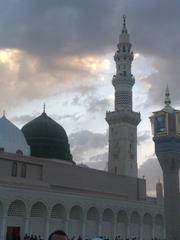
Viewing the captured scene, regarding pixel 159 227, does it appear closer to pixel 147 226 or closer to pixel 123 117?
pixel 147 226

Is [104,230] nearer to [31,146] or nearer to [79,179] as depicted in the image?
[79,179]

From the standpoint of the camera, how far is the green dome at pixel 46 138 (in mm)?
36625

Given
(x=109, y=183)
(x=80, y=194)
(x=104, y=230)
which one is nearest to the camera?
(x=80, y=194)

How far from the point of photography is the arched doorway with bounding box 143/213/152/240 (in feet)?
129

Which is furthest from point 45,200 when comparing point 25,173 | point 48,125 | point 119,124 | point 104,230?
point 119,124

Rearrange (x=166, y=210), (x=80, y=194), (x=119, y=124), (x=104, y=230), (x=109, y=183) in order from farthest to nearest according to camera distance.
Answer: (x=119, y=124) < (x=109, y=183) < (x=104, y=230) < (x=80, y=194) < (x=166, y=210)

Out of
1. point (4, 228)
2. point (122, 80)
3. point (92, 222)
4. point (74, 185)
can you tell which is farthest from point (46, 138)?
point (122, 80)

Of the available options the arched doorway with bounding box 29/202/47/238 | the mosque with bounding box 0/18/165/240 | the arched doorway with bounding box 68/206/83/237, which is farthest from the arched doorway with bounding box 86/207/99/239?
the arched doorway with bounding box 29/202/47/238

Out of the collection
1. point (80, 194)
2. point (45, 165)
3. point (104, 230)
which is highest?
point (45, 165)

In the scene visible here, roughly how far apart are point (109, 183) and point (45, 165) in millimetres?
8158

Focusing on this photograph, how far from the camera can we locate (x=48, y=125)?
123 ft

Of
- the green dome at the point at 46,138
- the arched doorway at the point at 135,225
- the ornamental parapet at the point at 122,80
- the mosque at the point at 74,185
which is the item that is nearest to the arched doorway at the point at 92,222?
the mosque at the point at 74,185

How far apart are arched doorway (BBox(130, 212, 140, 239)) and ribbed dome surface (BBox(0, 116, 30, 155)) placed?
1223 cm

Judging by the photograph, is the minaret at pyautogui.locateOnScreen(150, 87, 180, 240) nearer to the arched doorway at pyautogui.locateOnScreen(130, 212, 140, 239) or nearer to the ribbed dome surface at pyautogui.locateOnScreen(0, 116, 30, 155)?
the arched doorway at pyautogui.locateOnScreen(130, 212, 140, 239)
